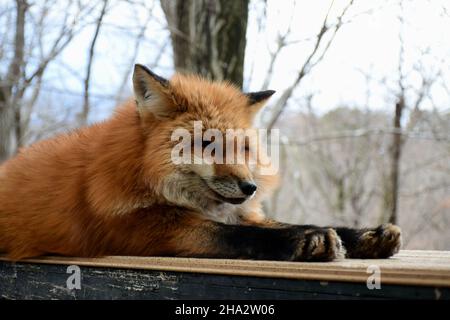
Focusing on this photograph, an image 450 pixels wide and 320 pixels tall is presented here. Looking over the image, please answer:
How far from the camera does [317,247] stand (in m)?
2.33

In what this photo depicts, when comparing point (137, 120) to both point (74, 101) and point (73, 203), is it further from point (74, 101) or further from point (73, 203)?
point (74, 101)

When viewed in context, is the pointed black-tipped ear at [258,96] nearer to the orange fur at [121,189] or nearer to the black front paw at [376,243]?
the orange fur at [121,189]

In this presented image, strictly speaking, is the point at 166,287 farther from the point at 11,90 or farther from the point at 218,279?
the point at 11,90

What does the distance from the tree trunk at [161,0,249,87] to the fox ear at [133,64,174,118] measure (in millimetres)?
2506

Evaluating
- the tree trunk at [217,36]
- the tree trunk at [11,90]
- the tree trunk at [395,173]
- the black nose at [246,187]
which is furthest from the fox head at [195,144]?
the tree trunk at [395,173]

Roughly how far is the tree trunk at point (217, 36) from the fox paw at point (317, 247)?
3.44 metres

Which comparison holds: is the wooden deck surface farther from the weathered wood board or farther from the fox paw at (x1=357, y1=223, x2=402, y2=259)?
the fox paw at (x1=357, y1=223, x2=402, y2=259)

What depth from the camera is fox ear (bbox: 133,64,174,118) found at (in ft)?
9.90

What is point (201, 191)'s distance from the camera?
2.95 metres

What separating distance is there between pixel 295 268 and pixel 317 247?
1.07ft

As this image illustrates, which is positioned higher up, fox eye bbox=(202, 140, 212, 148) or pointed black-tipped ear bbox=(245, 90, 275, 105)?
pointed black-tipped ear bbox=(245, 90, 275, 105)

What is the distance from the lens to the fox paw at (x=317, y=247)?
91.8 inches

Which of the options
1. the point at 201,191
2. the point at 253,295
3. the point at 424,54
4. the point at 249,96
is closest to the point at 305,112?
the point at 424,54

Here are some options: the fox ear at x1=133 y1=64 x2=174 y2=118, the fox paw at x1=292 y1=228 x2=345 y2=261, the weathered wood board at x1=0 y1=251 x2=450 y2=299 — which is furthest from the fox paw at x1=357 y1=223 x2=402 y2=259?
the fox ear at x1=133 y1=64 x2=174 y2=118
